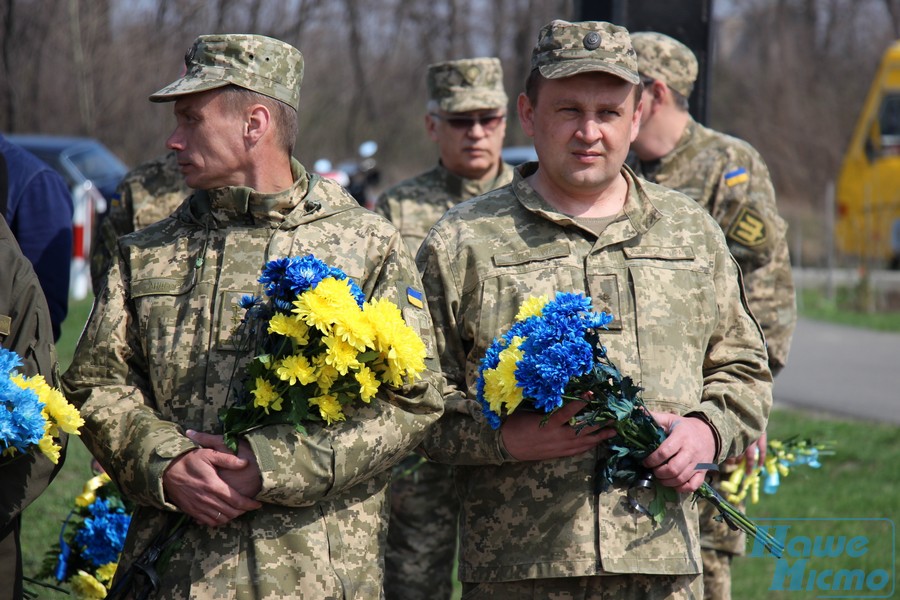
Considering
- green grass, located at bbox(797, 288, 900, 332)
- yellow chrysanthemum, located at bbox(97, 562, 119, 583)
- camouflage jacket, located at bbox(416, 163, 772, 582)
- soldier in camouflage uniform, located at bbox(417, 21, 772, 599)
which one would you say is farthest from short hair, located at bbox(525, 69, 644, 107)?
green grass, located at bbox(797, 288, 900, 332)

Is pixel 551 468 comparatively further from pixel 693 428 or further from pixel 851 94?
pixel 851 94

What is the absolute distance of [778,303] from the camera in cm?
504

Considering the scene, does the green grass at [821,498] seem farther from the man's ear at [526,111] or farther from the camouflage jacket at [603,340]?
the man's ear at [526,111]

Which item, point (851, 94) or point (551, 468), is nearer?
point (551, 468)

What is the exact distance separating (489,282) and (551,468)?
0.59 meters

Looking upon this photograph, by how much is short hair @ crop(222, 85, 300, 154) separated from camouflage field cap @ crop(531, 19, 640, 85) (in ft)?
2.59

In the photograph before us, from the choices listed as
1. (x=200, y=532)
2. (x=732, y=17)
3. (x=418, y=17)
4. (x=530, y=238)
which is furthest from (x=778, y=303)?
(x=732, y=17)

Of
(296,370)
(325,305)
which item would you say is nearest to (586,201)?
(325,305)

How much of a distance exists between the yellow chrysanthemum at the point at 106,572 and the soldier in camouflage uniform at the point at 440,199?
5.51 feet

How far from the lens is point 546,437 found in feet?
11.2

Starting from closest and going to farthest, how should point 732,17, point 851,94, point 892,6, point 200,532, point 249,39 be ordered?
point 200,532, point 249,39, point 851,94, point 892,6, point 732,17

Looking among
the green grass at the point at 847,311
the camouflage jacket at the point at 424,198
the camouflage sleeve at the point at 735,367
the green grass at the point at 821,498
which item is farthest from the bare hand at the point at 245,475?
the green grass at the point at 847,311

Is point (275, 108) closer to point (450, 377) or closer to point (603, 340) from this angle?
point (450, 377)

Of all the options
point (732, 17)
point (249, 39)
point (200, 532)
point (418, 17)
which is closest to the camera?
point (200, 532)
